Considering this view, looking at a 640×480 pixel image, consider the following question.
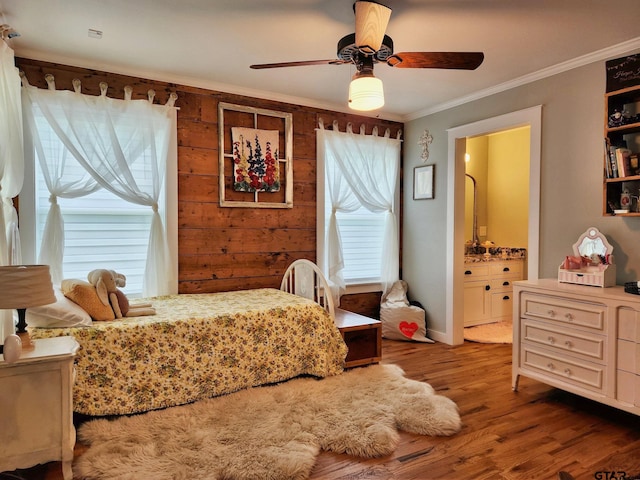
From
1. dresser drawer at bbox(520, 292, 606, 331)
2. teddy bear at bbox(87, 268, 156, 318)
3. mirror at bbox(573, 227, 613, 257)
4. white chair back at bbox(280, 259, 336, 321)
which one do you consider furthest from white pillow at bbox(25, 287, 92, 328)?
mirror at bbox(573, 227, 613, 257)

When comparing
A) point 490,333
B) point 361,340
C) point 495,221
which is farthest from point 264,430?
point 495,221

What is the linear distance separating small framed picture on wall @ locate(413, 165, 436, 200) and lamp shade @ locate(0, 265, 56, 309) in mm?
3716

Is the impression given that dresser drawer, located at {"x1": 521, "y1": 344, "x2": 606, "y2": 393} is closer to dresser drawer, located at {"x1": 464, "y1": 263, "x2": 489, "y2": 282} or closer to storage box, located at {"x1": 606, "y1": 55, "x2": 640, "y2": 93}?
dresser drawer, located at {"x1": 464, "y1": 263, "x2": 489, "y2": 282}

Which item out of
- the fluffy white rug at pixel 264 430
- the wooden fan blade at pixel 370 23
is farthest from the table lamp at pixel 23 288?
the wooden fan blade at pixel 370 23

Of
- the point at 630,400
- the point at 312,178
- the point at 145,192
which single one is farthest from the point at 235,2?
the point at 630,400

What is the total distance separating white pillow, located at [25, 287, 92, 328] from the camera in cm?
243

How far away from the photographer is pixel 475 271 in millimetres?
4832

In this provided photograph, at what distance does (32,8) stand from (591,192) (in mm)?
3977

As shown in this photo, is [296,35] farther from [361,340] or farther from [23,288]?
[361,340]

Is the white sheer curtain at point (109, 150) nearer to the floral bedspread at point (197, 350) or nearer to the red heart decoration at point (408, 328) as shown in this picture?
the floral bedspread at point (197, 350)

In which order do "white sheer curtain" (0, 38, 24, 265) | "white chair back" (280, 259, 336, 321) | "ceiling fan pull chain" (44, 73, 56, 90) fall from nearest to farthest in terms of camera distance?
"white sheer curtain" (0, 38, 24, 265)
"ceiling fan pull chain" (44, 73, 56, 90)
"white chair back" (280, 259, 336, 321)

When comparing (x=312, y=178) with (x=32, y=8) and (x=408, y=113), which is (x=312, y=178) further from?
(x=32, y=8)

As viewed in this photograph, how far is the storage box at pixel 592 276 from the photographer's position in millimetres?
2799

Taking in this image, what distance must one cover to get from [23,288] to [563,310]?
318 centimetres
